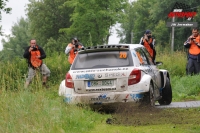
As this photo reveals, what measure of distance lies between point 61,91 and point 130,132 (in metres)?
3.59

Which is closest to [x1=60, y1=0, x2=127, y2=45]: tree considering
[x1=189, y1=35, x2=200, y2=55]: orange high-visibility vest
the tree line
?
the tree line

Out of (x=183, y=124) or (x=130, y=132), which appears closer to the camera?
(x=130, y=132)

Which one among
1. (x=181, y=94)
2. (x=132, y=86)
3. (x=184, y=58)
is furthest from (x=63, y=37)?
(x=132, y=86)

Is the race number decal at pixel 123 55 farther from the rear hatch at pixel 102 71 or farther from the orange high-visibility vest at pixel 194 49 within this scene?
the orange high-visibility vest at pixel 194 49

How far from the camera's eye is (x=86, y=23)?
58938mm

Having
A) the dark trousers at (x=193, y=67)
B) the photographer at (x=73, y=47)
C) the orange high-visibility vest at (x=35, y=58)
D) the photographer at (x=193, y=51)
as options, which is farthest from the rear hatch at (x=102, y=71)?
the dark trousers at (x=193, y=67)

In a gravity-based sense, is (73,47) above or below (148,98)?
above

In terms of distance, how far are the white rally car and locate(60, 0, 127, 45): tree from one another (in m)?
45.4

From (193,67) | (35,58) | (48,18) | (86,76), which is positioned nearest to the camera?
(86,76)

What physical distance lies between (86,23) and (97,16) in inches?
99.6

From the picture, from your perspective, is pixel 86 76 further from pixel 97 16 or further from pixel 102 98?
pixel 97 16

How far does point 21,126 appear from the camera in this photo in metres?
7.49

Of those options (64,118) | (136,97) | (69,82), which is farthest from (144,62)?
(64,118)

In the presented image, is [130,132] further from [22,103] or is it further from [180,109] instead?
[180,109]
